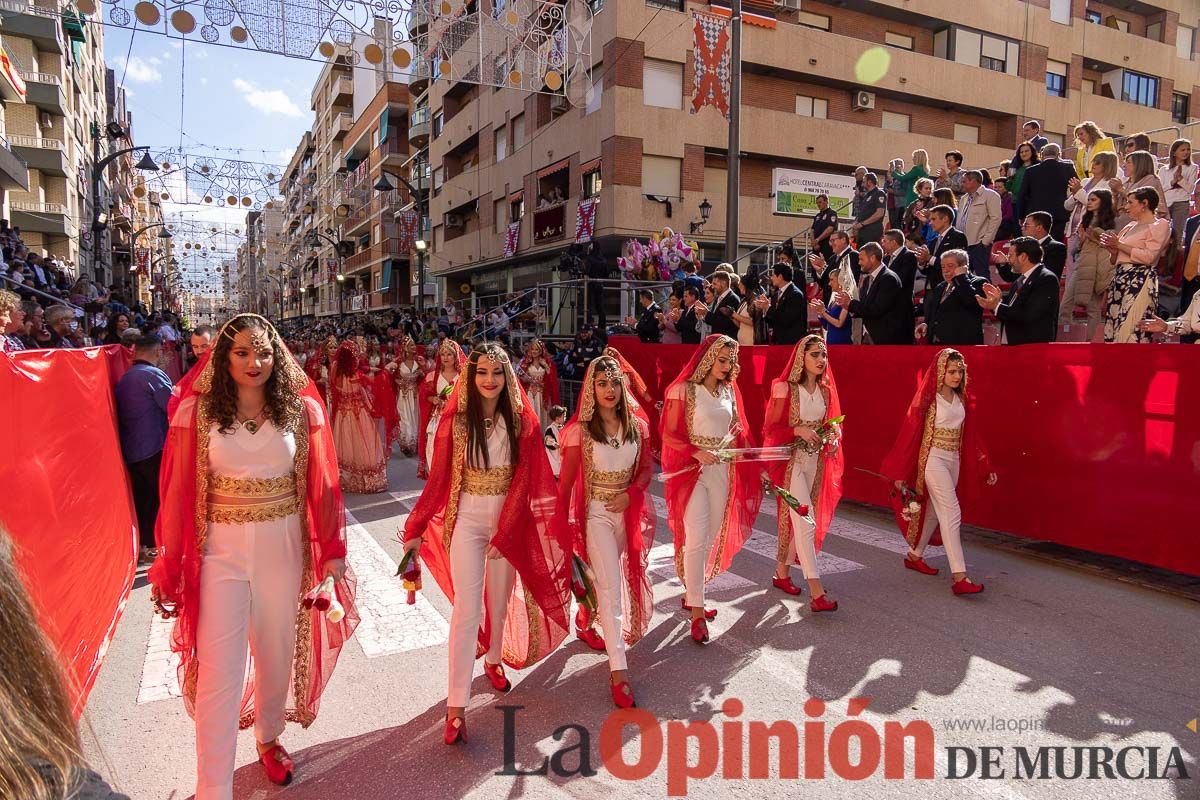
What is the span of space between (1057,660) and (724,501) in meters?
2.22

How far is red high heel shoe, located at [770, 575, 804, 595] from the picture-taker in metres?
5.97

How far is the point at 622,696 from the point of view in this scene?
4.12m

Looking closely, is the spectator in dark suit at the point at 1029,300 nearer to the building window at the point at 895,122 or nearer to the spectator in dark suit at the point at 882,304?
the spectator in dark suit at the point at 882,304

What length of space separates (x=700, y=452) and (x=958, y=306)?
15.0 feet

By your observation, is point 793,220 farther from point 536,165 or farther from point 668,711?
point 668,711

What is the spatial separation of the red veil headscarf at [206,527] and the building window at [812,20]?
1062 inches

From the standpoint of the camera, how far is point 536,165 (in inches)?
1134

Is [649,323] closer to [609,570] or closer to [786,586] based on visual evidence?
[786,586]

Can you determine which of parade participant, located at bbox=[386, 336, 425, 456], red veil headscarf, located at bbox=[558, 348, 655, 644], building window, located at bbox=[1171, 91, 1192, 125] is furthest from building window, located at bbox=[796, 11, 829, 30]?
red veil headscarf, located at bbox=[558, 348, 655, 644]

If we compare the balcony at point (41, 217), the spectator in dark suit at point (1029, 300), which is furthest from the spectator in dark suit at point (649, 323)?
the balcony at point (41, 217)

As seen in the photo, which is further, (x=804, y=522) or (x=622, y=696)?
(x=804, y=522)

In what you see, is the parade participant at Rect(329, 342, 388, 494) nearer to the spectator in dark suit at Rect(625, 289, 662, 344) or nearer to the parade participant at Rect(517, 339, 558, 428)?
the parade participant at Rect(517, 339, 558, 428)

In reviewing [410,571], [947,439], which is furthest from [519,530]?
[947,439]

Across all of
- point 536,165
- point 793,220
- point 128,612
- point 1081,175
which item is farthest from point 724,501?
point 536,165
